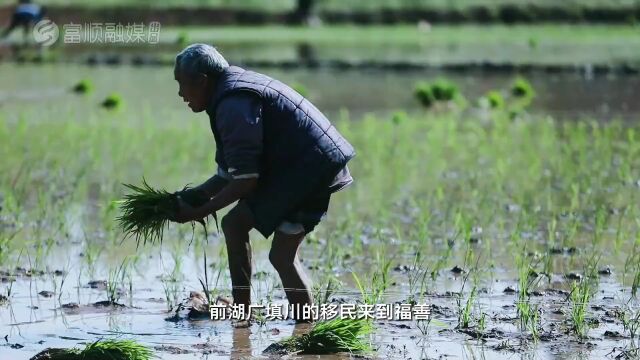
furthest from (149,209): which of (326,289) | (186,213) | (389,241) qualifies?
(389,241)

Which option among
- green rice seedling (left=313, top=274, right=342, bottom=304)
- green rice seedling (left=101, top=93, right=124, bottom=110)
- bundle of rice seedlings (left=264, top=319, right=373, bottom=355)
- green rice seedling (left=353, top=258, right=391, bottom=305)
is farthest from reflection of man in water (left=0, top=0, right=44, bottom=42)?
bundle of rice seedlings (left=264, top=319, right=373, bottom=355)

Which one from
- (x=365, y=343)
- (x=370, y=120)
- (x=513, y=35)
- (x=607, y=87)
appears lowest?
(x=365, y=343)

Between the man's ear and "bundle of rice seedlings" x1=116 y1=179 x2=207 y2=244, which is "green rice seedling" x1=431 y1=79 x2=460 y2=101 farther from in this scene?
the man's ear

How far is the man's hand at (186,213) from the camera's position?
524cm

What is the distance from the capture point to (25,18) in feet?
86.7

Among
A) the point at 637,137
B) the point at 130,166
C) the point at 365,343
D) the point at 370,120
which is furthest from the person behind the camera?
the point at 370,120

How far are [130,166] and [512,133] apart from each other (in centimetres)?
392

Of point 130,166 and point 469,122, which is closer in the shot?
point 130,166

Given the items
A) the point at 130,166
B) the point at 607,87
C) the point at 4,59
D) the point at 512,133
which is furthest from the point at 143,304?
the point at 4,59

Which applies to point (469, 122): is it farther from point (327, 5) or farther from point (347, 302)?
point (327, 5)

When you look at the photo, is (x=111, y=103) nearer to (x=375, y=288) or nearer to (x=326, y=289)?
(x=326, y=289)

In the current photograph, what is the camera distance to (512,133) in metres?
12.2

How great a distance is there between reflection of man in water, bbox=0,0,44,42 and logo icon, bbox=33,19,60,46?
0.49 feet

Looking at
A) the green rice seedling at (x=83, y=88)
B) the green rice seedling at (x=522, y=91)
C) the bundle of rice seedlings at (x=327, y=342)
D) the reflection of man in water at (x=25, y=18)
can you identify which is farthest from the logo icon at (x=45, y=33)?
the bundle of rice seedlings at (x=327, y=342)
